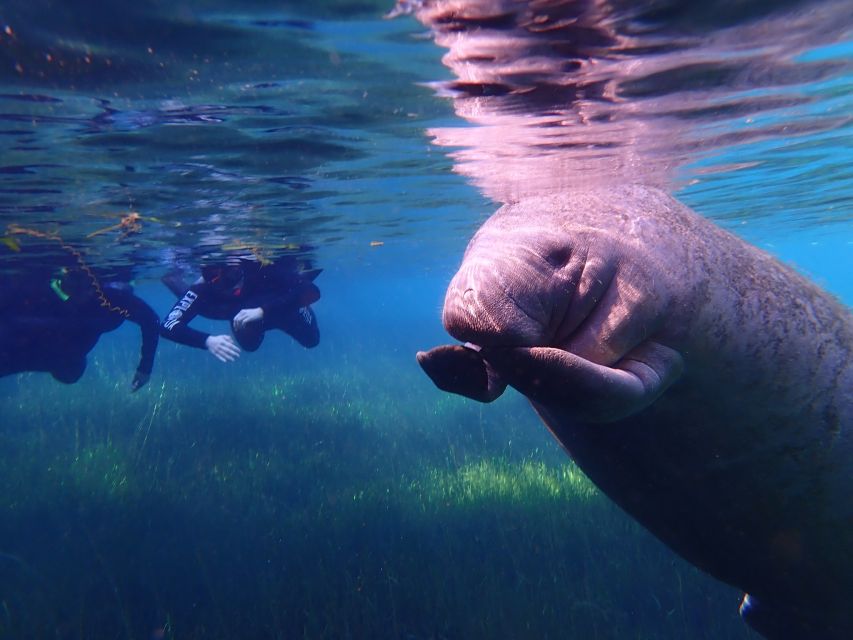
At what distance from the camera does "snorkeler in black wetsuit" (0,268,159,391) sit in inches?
493

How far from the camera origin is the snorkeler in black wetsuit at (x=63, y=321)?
12.5 meters

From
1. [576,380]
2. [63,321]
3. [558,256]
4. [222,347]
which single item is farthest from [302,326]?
[576,380]

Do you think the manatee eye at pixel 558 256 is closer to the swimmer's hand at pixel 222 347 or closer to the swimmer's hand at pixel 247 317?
the swimmer's hand at pixel 247 317

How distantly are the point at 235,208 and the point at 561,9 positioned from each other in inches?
416

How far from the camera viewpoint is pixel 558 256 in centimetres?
234

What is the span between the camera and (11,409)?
23.4m

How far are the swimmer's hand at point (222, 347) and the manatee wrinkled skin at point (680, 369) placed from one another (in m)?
→ 10.3

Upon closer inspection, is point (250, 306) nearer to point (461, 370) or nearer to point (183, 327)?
point (183, 327)

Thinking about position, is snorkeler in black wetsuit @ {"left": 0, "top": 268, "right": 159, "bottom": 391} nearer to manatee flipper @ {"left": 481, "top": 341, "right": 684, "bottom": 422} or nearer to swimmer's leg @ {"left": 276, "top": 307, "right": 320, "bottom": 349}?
swimmer's leg @ {"left": 276, "top": 307, "right": 320, "bottom": 349}

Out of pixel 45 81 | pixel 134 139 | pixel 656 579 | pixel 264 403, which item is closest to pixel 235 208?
pixel 134 139

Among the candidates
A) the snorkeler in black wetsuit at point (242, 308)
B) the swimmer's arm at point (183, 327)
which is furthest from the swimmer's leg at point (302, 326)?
the swimmer's arm at point (183, 327)

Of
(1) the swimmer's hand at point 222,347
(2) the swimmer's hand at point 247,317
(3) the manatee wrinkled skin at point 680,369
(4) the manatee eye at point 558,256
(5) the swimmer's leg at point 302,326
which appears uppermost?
(4) the manatee eye at point 558,256

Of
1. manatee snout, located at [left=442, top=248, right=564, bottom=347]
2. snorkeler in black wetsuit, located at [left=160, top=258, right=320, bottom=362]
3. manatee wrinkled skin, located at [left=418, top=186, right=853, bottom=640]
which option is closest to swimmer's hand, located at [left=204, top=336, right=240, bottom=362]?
snorkeler in black wetsuit, located at [left=160, top=258, right=320, bottom=362]

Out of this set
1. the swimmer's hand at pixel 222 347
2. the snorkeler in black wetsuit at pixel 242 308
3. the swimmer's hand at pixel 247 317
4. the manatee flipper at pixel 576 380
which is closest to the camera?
the manatee flipper at pixel 576 380
